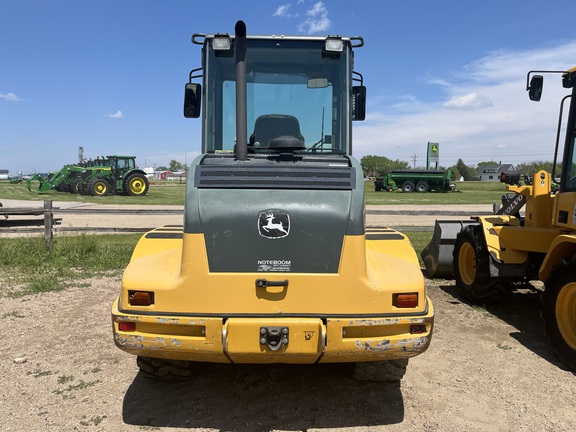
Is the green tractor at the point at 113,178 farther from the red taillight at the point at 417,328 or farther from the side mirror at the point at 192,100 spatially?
the red taillight at the point at 417,328

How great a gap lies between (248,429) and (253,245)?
1.24 meters

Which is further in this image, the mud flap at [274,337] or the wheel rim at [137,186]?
the wheel rim at [137,186]

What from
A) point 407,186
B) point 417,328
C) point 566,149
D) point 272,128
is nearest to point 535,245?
point 566,149

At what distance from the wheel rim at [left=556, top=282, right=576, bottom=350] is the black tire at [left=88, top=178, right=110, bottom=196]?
28163 mm

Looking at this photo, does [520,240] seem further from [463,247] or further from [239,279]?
[239,279]

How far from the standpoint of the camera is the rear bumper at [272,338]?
113 inches

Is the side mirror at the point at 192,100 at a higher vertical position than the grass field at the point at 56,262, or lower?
higher

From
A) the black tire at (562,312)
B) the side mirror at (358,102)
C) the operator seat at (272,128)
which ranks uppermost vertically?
the side mirror at (358,102)

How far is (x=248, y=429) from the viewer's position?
315 cm

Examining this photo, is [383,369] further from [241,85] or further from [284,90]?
[284,90]

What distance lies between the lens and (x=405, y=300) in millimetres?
3018

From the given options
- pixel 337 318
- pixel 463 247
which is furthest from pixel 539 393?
pixel 463 247

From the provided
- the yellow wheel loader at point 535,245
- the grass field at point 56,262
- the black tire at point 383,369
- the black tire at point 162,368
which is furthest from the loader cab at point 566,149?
the grass field at point 56,262

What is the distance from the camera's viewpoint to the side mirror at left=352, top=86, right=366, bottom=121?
4473 millimetres
